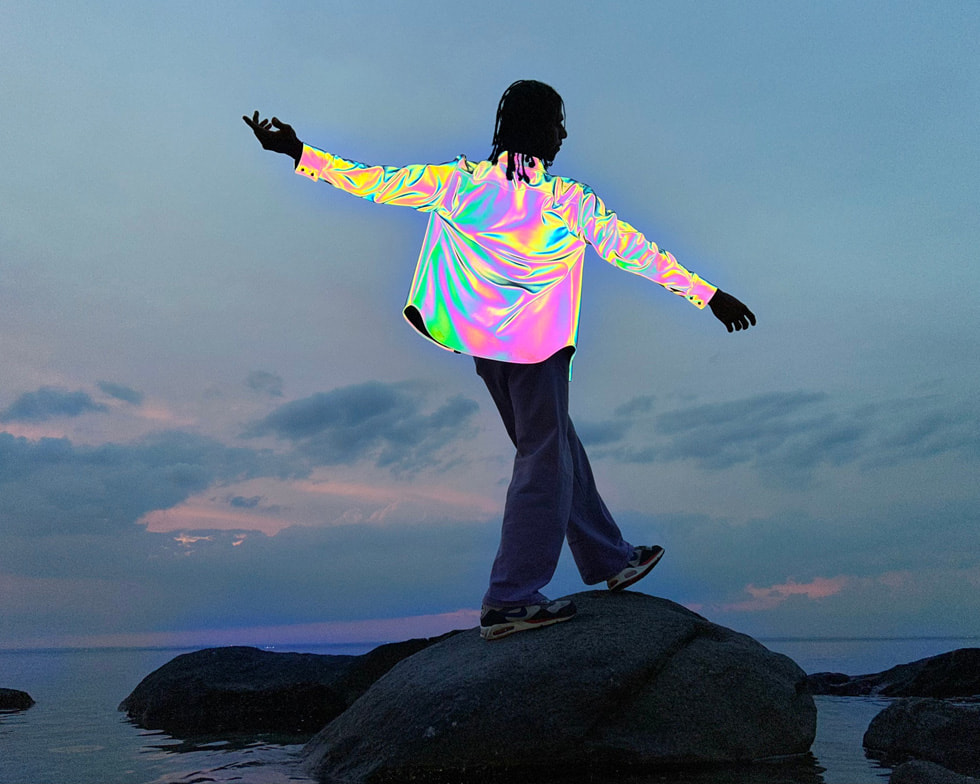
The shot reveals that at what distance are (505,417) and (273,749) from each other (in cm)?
251

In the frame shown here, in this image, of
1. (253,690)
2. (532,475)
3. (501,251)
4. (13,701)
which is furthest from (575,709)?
(13,701)

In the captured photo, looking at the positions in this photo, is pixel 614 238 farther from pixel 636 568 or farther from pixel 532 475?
pixel 636 568

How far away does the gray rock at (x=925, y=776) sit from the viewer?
3.27m

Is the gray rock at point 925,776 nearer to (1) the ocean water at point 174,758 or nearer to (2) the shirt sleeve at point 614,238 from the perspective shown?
(1) the ocean water at point 174,758

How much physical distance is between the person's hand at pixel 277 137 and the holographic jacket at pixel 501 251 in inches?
15.9

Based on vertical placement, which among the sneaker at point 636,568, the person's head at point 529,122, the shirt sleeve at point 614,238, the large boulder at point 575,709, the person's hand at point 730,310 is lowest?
the large boulder at point 575,709

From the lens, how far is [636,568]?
5180mm

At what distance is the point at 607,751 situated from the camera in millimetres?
3797

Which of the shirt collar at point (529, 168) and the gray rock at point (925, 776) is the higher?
the shirt collar at point (529, 168)

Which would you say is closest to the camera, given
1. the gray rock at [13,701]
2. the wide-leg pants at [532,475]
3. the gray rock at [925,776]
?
the gray rock at [925,776]

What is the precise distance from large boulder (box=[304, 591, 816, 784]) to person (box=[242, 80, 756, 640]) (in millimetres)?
366

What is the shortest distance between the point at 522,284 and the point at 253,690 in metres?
4.66

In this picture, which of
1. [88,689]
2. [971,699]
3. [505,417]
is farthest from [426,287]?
[88,689]

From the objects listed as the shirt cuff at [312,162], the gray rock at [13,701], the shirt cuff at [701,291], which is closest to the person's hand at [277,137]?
the shirt cuff at [312,162]
